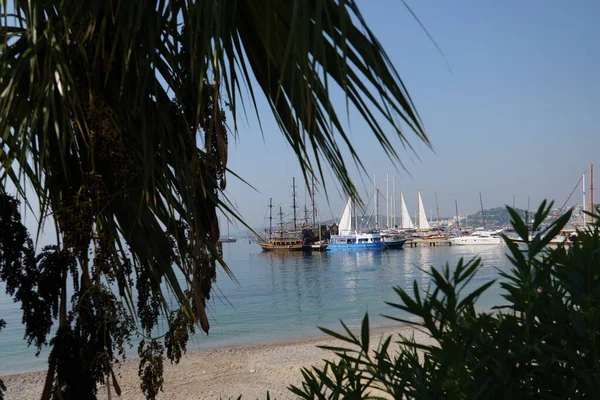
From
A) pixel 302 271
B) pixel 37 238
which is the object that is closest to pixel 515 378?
pixel 37 238

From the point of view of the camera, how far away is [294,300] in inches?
1088

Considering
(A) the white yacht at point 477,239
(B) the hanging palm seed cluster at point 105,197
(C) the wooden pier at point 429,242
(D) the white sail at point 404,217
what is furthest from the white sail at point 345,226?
(B) the hanging palm seed cluster at point 105,197

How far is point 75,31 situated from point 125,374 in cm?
1144

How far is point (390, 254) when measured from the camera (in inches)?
2189

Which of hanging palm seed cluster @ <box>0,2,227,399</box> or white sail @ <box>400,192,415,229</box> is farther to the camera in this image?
white sail @ <box>400,192,415,229</box>

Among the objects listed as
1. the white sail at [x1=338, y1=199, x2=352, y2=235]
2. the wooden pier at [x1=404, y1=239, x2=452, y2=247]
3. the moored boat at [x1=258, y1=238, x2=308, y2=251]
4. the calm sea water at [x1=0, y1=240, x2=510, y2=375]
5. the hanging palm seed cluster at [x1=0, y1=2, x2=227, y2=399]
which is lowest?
the calm sea water at [x1=0, y1=240, x2=510, y2=375]

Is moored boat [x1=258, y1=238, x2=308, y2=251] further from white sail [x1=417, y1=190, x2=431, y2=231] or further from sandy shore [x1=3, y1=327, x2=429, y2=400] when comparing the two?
sandy shore [x1=3, y1=327, x2=429, y2=400]

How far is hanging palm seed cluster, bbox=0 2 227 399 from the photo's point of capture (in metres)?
1.49

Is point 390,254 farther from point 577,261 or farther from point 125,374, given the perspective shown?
point 577,261

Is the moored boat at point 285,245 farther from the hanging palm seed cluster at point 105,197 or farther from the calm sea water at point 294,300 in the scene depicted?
the hanging palm seed cluster at point 105,197

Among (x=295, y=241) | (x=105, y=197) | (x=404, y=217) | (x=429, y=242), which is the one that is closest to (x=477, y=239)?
(x=429, y=242)

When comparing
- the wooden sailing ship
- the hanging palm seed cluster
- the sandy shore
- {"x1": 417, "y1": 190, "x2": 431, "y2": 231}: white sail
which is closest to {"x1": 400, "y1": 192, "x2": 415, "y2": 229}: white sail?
{"x1": 417, "y1": 190, "x2": 431, "y2": 231}: white sail

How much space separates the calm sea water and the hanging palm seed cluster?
10.5 ft

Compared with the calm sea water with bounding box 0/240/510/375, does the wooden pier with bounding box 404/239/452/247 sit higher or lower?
higher
